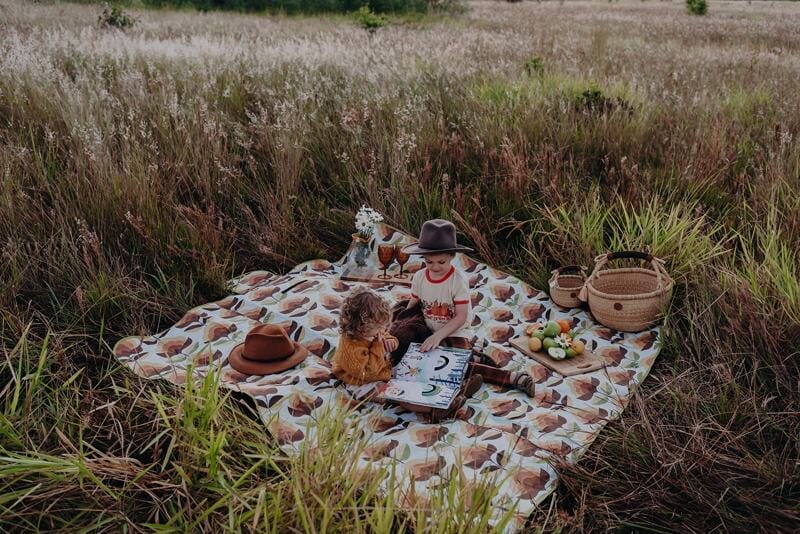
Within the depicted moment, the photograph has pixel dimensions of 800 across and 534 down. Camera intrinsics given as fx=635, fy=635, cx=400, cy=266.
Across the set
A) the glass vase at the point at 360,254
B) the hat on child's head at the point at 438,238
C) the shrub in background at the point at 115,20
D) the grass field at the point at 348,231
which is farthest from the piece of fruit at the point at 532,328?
the shrub in background at the point at 115,20

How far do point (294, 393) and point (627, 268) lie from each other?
241 centimetres

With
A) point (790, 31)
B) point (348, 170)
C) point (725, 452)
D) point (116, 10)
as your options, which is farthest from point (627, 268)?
point (790, 31)

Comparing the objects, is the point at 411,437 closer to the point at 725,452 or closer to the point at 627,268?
the point at 725,452

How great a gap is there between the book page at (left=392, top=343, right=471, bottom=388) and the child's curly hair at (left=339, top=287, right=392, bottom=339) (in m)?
0.37

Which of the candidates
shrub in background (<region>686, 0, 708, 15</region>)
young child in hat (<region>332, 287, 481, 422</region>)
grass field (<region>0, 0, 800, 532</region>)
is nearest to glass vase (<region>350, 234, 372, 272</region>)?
grass field (<region>0, 0, 800, 532</region>)

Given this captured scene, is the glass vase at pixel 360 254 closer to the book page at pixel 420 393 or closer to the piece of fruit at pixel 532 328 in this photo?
the piece of fruit at pixel 532 328

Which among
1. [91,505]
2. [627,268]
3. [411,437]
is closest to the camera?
[91,505]

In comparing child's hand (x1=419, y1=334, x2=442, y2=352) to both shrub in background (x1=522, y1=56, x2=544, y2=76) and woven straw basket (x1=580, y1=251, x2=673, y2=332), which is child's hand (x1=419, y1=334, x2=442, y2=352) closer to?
woven straw basket (x1=580, y1=251, x2=673, y2=332)

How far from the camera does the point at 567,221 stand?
4629mm

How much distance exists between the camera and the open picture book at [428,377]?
3395mm

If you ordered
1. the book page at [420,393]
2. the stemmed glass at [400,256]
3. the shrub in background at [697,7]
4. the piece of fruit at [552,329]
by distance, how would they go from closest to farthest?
the book page at [420,393] < the piece of fruit at [552,329] < the stemmed glass at [400,256] < the shrub in background at [697,7]

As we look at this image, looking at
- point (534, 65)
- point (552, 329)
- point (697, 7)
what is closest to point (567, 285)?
point (552, 329)

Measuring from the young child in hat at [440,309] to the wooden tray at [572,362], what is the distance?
1.08ft

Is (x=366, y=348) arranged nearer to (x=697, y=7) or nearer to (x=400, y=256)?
(x=400, y=256)
